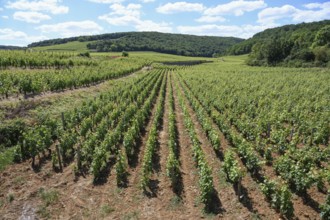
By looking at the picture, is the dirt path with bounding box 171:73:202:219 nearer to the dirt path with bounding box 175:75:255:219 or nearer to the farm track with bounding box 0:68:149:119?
the dirt path with bounding box 175:75:255:219

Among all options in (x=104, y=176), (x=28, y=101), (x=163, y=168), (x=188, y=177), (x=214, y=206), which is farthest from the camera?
(x=28, y=101)

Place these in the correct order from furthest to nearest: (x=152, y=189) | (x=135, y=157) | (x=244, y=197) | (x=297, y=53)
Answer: (x=297, y=53) < (x=135, y=157) < (x=152, y=189) < (x=244, y=197)

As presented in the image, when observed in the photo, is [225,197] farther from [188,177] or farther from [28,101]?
[28,101]

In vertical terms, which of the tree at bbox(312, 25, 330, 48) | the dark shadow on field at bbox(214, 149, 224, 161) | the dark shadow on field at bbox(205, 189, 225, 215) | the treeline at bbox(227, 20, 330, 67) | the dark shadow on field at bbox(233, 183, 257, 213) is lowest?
the dark shadow on field at bbox(205, 189, 225, 215)

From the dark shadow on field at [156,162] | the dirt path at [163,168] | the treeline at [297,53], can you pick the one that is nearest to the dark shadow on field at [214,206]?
the dirt path at [163,168]

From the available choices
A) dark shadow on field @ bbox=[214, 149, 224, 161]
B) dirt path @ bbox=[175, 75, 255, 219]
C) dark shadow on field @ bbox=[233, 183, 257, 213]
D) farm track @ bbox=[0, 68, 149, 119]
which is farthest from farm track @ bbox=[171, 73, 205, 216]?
farm track @ bbox=[0, 68, 149, 119]

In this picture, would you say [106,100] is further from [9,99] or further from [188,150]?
[188,150]

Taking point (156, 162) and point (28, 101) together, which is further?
point (28, 101)

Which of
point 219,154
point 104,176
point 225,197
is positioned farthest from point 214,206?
point 104,176

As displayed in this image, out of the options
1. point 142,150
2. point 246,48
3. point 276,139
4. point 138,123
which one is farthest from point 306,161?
point 246,48

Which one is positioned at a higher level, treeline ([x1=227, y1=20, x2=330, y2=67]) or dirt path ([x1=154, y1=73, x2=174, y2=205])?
treeline ([x1=227, y1=20, x2=330, y2=67])

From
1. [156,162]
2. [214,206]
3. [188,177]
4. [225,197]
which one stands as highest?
[156,162]

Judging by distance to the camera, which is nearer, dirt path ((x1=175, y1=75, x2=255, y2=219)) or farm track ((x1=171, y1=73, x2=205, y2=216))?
dirt path ((x1=175, y1=75, x2=255, y2=219))

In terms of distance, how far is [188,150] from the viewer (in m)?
16.7
